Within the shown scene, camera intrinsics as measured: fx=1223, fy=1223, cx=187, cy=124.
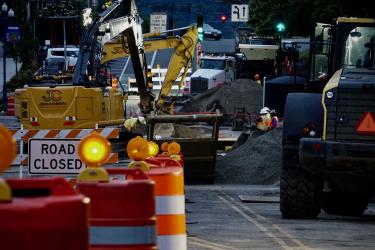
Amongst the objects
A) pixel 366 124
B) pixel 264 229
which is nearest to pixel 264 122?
pixel 366 124

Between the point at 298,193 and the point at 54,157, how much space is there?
4529 millimetres

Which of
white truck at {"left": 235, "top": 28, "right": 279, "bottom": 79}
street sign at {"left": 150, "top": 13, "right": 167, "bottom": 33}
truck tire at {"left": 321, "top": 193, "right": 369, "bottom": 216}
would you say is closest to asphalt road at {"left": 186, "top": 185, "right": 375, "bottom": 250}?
truck tire at {"left": 321, "top": 193, "right": 369, "bottom": 216}

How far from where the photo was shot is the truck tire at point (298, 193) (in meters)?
15.8

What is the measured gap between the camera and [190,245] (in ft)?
41.0

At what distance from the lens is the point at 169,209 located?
27.5ft

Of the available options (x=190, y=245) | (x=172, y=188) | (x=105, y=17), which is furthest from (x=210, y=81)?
Answer: (x=172, y=188)

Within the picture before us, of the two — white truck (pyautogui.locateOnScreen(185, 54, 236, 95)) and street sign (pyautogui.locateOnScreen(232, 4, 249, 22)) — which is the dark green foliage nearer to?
street sign (pyautogui.locateOnScreen(232, 4, 249, 22))

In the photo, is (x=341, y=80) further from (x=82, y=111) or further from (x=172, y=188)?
(x=82, y=111)

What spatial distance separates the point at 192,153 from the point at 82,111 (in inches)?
192

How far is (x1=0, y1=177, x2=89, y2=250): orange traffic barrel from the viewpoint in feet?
14.8

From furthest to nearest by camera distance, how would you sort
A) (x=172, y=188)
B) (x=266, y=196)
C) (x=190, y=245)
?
(x=266, y=196)
(x=190, y=245)
(x=172, y=188)

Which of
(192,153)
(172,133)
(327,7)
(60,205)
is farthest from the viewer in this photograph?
(327,7)

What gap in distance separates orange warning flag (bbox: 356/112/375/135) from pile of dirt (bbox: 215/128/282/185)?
1030cm

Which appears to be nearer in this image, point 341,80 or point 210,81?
point 341,80
